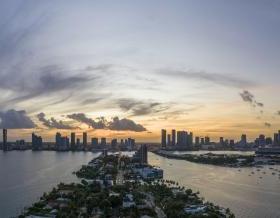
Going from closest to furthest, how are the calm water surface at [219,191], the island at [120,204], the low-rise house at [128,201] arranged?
the island at [120,204] → the low-rise house at [128,201] → the calm water surface at [219,191]

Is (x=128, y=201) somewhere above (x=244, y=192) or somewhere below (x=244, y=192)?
above

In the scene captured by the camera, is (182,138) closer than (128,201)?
No

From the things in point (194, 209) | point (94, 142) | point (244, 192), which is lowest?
point (244, 192)

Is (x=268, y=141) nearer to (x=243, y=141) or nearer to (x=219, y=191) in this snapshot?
(x=243, y=141)

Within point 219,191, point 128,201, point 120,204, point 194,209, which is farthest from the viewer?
point 219,191

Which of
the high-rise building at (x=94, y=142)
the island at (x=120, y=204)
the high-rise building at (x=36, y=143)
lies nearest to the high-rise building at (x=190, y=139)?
the high-rise building at (x=94, y=142)

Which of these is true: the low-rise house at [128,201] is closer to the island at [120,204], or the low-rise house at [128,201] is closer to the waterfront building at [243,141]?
the island at [120,204]

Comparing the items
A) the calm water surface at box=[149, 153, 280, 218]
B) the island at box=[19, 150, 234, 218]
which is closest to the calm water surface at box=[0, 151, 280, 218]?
the calm water surface at box=[149, 153, 280, 218]

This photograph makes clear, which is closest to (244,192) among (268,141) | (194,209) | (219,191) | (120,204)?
(219,191)

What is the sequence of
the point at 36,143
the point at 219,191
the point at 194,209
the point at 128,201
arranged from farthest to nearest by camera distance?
the point at 36,143 < the point at 219,191 < the point at 128,201 < the point at 194,209

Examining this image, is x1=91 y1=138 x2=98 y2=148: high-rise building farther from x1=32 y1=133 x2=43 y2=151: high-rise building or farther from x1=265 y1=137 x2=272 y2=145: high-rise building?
x1=265 y1=137 x2=272 y2=145: high-rise building

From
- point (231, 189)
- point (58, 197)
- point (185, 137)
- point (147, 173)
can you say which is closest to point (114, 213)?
point (58, 197)
